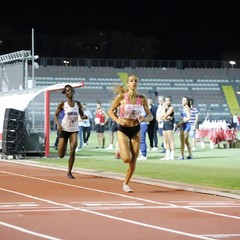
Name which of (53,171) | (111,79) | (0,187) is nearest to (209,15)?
(111,79)

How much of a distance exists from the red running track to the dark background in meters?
65.4

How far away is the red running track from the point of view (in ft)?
31.1

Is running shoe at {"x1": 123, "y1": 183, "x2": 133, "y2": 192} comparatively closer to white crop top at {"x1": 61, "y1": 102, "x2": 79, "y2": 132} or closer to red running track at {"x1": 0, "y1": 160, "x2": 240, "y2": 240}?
red running track at {"x1": 0, "y1": 160, "x2": 240, "y2": 240}

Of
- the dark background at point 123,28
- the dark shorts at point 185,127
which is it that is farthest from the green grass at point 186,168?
the dark background at point 123,28

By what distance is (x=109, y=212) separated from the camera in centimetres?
1158

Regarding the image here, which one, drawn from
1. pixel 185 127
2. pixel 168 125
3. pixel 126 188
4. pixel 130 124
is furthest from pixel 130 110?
pixel 185 127

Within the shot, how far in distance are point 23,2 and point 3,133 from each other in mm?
54733

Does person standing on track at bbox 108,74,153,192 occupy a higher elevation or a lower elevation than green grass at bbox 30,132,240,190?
higher

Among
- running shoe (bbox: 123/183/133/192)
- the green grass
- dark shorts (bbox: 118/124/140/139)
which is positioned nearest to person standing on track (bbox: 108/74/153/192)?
dark shorts (bbox: 118/124/140/139)

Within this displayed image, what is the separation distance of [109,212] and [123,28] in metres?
75.1

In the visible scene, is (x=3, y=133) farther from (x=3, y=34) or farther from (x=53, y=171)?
(x=3, y=34)

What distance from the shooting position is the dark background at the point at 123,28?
8162 cm

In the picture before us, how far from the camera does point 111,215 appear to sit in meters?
11.2

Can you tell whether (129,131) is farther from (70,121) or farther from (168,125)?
(168,125)
